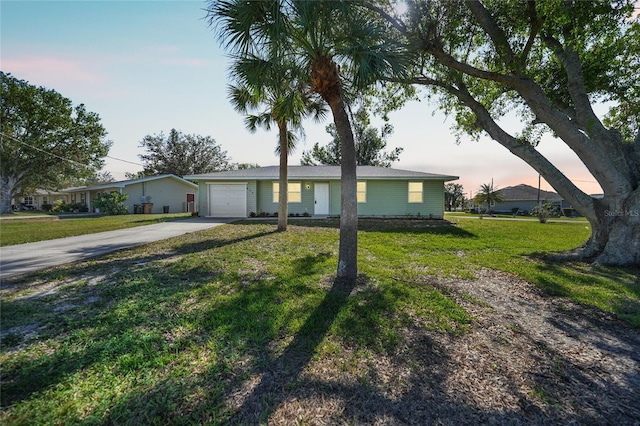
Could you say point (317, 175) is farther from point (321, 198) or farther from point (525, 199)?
point (525, 199)

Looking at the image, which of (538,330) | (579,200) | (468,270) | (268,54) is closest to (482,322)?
→ (538,330)

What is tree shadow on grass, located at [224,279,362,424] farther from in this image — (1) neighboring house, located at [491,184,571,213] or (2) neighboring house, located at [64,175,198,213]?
(1) neighboring house, located at [491,184,571,213]

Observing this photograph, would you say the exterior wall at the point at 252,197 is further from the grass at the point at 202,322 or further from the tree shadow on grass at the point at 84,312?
the tree shadow on grass at the point at 84,312

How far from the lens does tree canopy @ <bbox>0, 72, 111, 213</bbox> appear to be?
69.1 feet

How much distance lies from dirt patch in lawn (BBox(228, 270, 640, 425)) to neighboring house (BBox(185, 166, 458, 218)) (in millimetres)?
13098

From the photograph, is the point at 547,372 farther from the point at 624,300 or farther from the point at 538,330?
the point at 624,300

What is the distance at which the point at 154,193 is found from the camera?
24.4m

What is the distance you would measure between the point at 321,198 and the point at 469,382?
14.5 metres

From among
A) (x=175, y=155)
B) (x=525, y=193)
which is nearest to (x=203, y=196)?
(x=175, y=155)

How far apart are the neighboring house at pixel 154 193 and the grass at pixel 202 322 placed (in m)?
20.4

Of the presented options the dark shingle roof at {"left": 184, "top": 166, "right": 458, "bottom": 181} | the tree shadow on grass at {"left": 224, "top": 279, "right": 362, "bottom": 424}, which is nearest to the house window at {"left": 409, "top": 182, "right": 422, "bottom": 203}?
the dark shingle roof at {"left": 184, "top": 166, "right": 458, "bottom": 181}

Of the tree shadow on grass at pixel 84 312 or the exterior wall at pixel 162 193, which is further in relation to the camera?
the exterior wall at pixel 162 193

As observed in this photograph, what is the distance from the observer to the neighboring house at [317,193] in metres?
16.0

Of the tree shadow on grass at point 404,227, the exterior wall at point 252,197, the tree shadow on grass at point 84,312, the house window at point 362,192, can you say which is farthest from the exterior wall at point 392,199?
the tree shadow on grass at point 84,312
